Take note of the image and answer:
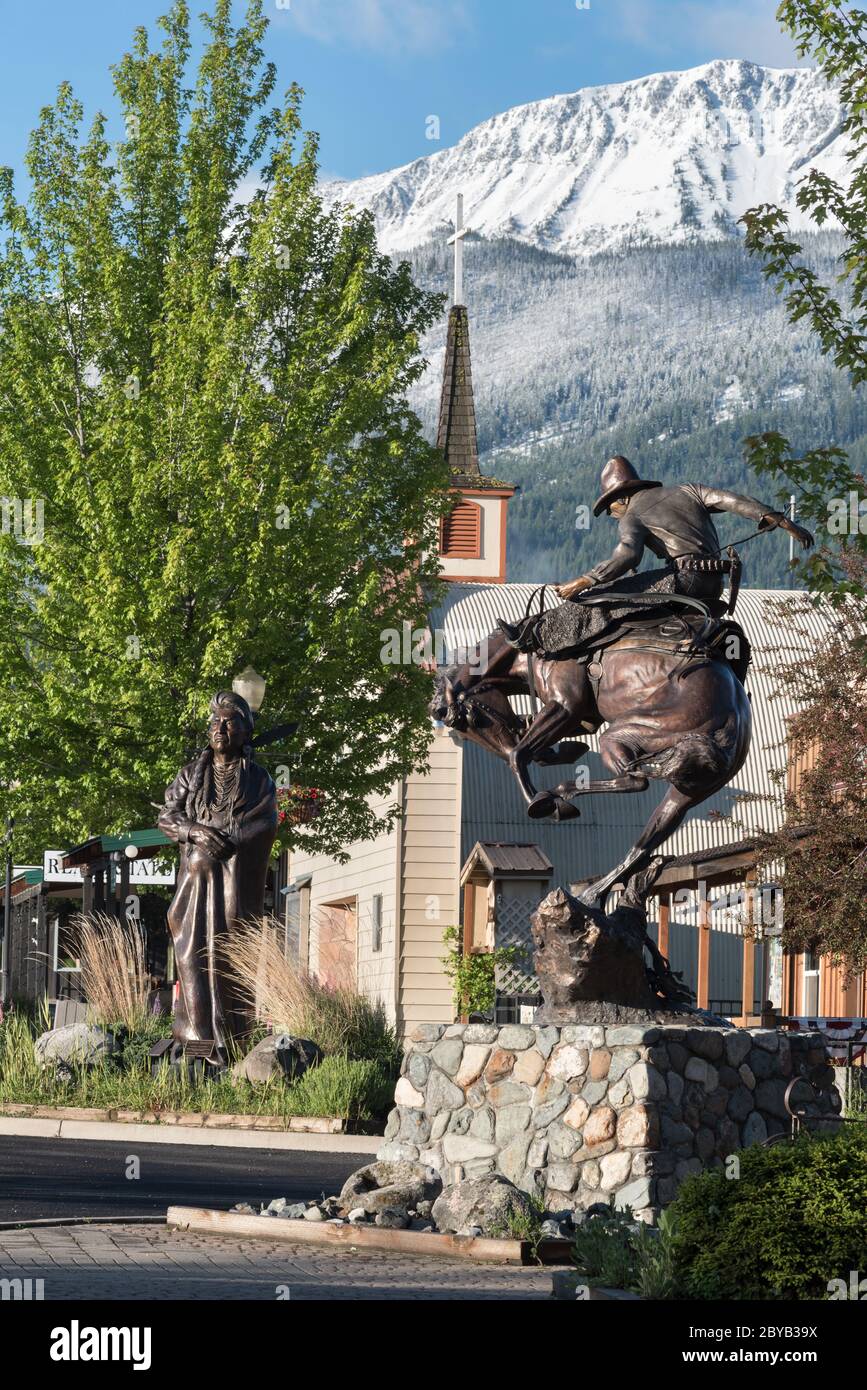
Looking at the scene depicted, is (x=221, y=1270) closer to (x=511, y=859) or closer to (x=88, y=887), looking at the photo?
(x=88, y=887)

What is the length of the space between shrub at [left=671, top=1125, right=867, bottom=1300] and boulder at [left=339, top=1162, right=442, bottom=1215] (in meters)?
2.74

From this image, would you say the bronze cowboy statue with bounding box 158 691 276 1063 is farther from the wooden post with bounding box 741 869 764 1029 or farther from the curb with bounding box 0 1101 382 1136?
the wooden post with bounding box 741 869 764 1029

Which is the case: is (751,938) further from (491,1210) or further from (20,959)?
(20,959)

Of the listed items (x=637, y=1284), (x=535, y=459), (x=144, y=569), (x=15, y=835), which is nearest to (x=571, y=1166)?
(x=637, y=1284)

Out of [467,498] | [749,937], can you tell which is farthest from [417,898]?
[467,498]

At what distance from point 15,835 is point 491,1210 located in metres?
16.0

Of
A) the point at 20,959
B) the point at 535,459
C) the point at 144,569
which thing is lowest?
the point at 20,959

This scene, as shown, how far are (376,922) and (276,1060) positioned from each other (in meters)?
17.1

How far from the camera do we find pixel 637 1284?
6.82m

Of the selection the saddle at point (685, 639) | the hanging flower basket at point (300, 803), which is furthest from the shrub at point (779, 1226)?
the hanging flower basket at point (300, 803)

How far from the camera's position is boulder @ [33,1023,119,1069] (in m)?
15.6

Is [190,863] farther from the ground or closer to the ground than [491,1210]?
farther from the ground

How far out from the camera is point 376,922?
31906 millimetres

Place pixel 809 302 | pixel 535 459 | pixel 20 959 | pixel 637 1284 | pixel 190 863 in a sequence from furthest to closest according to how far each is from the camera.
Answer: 1. pixel 535 459
2. pixel 20 959
3. pixel 190 863
4. pixel 809 302
5. pixel 637 1284
